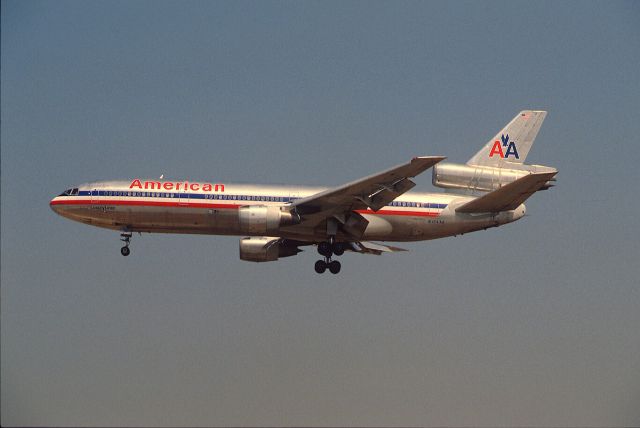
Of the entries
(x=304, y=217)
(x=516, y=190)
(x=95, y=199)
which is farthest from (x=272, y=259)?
(x=516, y=190)

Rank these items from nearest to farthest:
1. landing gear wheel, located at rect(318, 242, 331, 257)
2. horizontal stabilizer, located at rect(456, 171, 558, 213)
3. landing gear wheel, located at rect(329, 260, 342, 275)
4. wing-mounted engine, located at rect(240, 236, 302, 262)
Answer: horizontal stabilizer, located at rect(456, 171, 558, 213) < landing gear wheel, located at rect(318, 242, 331, 257) < landing gear wheel, located at rect(329, 260, 342, 275) < wing-mounted engine, located at rect(240, 236, 302, 262)

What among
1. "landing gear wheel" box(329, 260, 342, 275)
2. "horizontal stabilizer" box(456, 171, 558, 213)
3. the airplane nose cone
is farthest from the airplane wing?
the airplane nose cone

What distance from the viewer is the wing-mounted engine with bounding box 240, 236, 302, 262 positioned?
5794 cm

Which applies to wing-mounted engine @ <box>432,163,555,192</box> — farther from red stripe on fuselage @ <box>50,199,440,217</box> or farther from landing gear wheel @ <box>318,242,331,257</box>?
landing gear wheel @ <box>318,242,331,257</box>

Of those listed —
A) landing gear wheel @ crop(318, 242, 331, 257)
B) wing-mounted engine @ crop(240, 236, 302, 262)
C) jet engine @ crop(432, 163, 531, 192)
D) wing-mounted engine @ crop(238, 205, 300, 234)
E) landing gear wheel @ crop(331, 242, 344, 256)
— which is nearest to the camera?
wing-mounted engine @ crop(238, 205, 300, 234)

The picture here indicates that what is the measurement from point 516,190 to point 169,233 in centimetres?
1783

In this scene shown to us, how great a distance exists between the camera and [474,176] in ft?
179

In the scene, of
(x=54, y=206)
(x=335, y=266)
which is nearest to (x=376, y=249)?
(x=335, y=266)

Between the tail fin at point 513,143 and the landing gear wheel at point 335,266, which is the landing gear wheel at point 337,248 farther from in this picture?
the tail fin at point 513,143

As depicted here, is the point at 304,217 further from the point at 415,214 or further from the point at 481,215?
the point at 481,215

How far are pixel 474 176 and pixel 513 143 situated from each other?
4162mm

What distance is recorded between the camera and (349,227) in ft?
174

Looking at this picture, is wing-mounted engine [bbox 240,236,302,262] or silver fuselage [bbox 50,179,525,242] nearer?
silver fuselage [bbox 50,179,525,242]

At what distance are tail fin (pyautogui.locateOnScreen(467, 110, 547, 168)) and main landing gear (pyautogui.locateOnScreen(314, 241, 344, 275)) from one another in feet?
28.6
